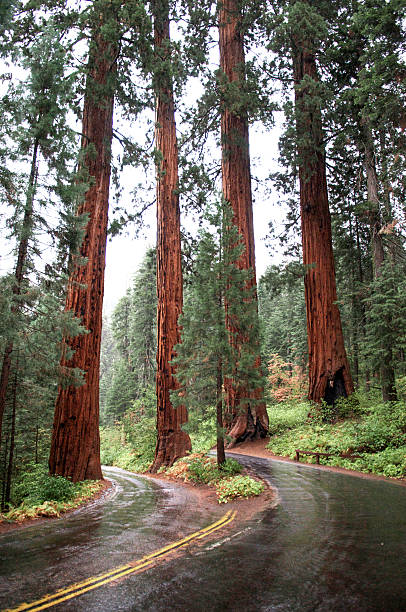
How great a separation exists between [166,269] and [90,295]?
3.59 metres

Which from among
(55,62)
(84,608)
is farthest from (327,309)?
(84,608)

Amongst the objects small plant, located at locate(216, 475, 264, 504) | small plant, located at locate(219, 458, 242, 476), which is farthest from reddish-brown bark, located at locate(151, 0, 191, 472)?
small plant, located at locate(216, 475, 264, 504)

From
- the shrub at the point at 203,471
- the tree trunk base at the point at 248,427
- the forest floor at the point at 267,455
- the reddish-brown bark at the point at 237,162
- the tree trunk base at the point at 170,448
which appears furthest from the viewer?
the reddish-brown bark at the point at 237,162

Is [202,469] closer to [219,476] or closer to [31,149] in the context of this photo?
[219,476]

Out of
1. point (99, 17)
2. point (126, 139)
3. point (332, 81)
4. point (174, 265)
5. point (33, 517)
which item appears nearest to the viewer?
point (33, 517)

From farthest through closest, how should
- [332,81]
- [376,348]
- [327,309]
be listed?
1. [332,81]
2. [327,309]
3. [376,348]

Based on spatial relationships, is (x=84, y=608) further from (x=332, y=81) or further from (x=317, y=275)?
(x=332, y=81)

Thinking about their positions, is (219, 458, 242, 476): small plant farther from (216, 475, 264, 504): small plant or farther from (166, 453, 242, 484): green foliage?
(216, 475, 264, 504): small plant

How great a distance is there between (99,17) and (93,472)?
1199cm

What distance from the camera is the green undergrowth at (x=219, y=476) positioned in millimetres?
7895

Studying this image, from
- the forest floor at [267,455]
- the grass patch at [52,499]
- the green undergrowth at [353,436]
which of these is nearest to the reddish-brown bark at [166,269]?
the forest floor at [267,455]

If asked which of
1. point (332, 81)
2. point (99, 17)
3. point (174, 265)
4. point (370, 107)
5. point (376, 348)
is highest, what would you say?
point (332, 81)

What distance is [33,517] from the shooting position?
21.8ft

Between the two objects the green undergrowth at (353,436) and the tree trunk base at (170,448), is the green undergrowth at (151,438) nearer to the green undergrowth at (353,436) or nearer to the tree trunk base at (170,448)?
the tree trunk base at (170,448)
